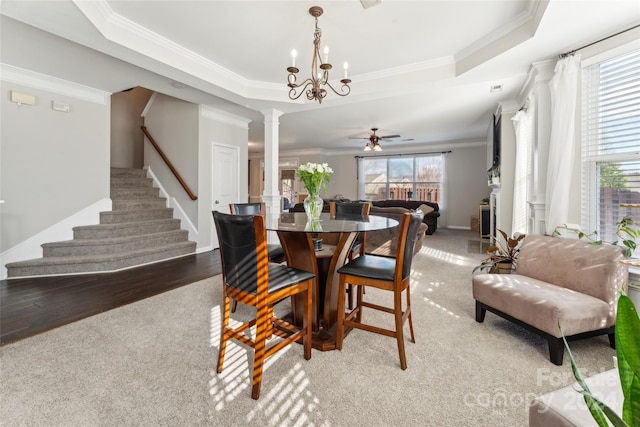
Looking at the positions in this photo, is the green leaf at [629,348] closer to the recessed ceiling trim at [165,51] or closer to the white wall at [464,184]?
the recessed ceiling trim at [165,51]

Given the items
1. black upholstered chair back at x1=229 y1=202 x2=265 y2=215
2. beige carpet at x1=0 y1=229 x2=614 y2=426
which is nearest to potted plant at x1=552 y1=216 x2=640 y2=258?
beige carpet at x1=0 y1=229 x2=614 y2=426

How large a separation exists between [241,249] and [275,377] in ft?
2.60

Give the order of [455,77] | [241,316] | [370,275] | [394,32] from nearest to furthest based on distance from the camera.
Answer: [370,275]
[241,316]
[394,32]
[455,77]

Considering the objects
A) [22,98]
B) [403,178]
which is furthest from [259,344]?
[403,178]

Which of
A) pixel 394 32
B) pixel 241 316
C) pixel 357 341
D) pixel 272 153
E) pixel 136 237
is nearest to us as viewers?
pixel 357 341

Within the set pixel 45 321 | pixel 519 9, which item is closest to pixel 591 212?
pixel 519 9

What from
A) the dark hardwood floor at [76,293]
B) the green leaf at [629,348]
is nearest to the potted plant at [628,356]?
the green leaf at [629,348]

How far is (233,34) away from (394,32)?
162 cm

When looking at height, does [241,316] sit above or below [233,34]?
below

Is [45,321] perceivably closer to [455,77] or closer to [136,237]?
[136,237]

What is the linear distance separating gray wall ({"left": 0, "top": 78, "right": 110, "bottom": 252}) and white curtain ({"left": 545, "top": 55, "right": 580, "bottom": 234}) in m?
5.80

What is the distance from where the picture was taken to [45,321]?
7.86ft

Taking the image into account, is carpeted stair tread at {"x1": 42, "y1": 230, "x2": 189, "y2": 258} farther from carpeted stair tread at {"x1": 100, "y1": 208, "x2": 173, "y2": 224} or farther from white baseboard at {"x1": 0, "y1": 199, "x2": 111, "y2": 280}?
carpeted stair tread at {"x1": 100, "y1": 208, "x2": 173, "y2": 224}

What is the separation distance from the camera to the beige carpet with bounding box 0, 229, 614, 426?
142 cm
